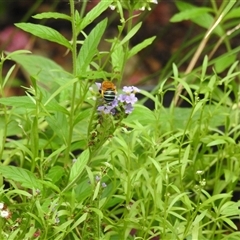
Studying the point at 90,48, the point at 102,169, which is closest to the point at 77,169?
the point at 102,169

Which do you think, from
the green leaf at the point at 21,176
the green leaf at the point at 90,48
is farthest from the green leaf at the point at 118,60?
the green leaf at the point at 21,176

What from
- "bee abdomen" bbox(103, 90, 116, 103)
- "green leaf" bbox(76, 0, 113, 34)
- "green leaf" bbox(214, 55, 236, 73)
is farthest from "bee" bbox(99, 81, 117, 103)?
"green leaf" bbox(214, 55, 236, 73)

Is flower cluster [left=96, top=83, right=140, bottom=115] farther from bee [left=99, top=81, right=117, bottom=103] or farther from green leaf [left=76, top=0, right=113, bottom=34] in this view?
green leaf [left=76, top=0, right=113, bottom=34]

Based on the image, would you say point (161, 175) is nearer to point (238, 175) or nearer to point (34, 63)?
point (238, 175)

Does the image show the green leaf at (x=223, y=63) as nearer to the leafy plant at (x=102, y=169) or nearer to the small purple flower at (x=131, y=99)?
the leafy plant at (x=102, y=169)

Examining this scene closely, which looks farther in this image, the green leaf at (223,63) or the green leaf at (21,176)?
the green leaf at (223,63)

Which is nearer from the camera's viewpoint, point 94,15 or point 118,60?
point 94,15

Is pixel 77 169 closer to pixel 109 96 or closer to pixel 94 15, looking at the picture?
pixel 109 96
